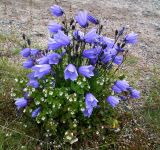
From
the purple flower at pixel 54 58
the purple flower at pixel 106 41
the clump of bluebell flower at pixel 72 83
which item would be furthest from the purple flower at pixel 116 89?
the purple flower at pixel 54 58

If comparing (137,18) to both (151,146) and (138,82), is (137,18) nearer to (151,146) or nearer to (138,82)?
(138,82)

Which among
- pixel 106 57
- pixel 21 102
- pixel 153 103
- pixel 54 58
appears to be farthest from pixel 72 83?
pixel 153 103

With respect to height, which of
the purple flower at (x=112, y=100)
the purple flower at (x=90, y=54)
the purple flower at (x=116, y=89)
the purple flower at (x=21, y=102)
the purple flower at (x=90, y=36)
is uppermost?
the purple flower at (x=90, y=36)

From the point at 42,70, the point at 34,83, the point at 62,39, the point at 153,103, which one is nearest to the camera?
the point at 62,39

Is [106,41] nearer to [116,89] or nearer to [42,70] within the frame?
[116,89]

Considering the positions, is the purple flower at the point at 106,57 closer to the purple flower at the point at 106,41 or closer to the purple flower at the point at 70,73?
the purple flower at the point at 106,41

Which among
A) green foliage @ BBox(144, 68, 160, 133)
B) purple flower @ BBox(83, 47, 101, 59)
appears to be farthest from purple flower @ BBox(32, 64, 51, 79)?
green foliage @ BBox(144, 68, 160, 133)

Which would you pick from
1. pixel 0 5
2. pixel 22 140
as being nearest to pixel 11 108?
pixel 22 140
